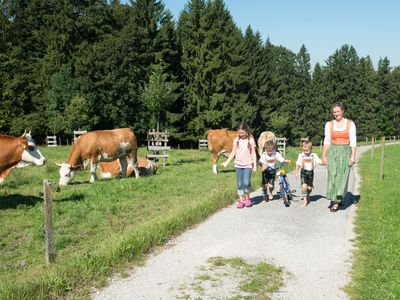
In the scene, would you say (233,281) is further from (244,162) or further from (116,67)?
(116,67)

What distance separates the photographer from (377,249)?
629cm

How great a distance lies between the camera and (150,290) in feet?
16.1

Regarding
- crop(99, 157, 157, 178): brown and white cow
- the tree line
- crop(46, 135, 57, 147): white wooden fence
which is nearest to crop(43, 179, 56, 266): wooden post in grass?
crop(99, 157, 157, 178): brown and white cow

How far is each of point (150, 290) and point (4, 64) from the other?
148 ft

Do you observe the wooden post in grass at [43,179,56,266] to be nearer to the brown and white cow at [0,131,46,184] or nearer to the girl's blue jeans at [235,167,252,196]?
the girl's blue jeans at [235,167,252,196]

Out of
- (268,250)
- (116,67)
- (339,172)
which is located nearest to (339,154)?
(339,172)

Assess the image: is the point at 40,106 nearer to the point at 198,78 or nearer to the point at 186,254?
the point at 198,78

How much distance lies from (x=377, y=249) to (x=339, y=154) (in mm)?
3101

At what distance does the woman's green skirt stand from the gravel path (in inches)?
15.9

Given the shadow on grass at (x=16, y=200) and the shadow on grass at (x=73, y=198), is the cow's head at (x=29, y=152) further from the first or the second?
the shadow on grass at (x=73, y=198)

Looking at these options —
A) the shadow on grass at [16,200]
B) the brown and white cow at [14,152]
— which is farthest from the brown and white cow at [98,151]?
the brown and white cow at [14,152]

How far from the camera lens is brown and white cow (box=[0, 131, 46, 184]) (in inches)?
430

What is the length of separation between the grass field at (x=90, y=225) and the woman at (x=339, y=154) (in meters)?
2.43

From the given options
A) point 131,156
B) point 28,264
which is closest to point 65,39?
point 131,156
